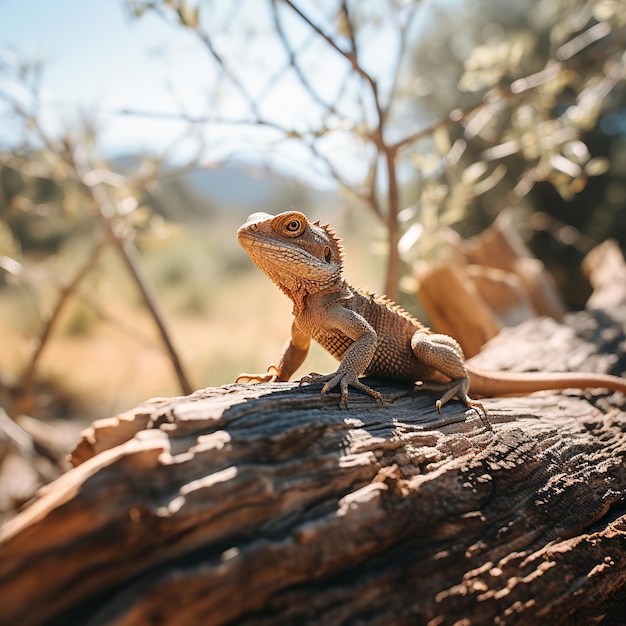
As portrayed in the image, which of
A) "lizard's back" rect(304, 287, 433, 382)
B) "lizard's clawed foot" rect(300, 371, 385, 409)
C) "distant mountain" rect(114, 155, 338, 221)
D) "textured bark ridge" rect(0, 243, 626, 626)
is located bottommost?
"textured bark ridge" rect(0, 243, 626, 626)

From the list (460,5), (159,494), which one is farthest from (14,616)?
(460,5)

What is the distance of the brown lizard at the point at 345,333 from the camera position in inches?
110

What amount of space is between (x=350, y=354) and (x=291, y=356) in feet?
2.18

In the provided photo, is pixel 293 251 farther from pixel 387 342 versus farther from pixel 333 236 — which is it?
pixel 387 342

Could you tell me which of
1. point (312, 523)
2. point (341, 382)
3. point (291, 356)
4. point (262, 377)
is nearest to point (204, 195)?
point (291, 356)

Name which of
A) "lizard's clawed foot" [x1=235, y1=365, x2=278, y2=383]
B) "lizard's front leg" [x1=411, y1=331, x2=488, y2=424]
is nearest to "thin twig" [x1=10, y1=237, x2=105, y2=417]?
"lizard's clawed foot" [x1=235, y1=365, x2=278, y2=383]

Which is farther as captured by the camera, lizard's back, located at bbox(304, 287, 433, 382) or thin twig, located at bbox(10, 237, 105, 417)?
thin twig, located at bbox(10, 237, 105, 417)

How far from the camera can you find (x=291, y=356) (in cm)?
335

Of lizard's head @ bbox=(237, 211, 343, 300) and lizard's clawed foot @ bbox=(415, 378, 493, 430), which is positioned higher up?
lizard's head @ bbox=(237, 211, 343, 300)

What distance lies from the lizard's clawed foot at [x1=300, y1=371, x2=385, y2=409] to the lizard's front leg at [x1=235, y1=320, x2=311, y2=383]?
1.59 ft

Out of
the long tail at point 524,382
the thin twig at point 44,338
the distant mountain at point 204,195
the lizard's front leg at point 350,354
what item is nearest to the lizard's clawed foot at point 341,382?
the lizard's front leg at point 350,354

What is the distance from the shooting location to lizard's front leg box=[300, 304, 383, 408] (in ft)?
8.70

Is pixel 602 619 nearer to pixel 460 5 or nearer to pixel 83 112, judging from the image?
pixel 83 112

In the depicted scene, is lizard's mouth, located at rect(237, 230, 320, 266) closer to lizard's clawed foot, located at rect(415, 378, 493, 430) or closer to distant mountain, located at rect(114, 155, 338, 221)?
lizard's clawed foot, located at rect(415, 378, 493, 430)
